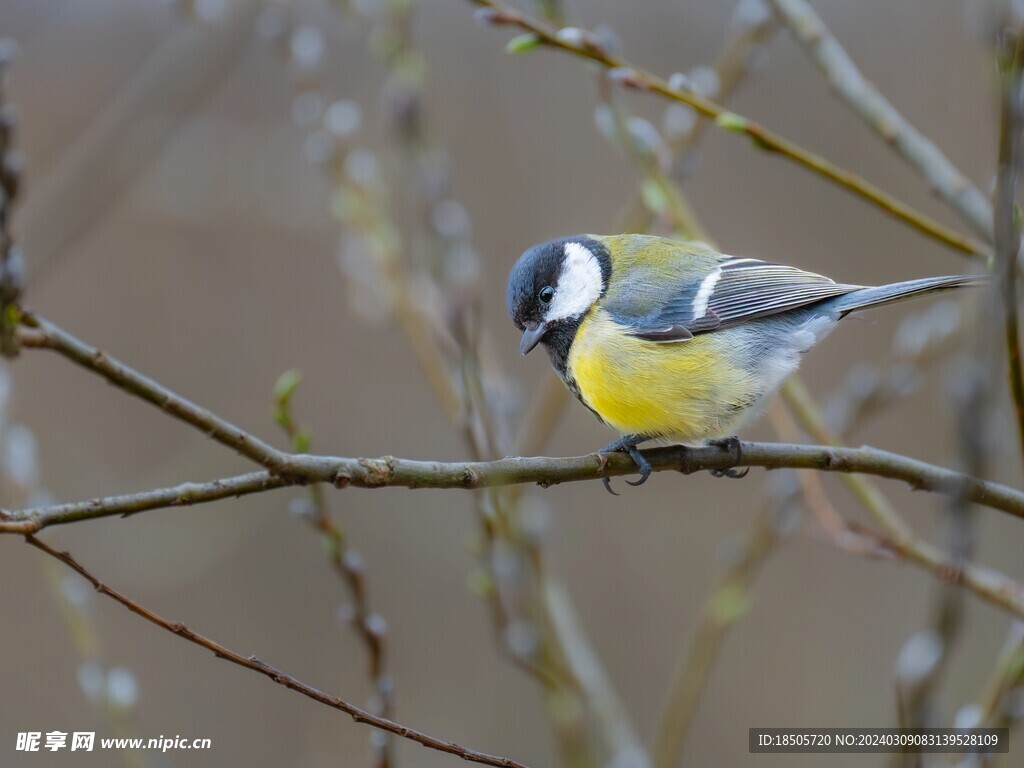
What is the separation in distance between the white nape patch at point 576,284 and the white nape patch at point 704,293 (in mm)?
248

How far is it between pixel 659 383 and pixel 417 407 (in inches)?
114

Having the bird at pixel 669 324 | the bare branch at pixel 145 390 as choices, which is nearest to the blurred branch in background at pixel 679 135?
the bird at pixel 669 324

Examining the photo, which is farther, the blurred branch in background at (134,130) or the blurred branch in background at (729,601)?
the blurred branch in background at (134,130)

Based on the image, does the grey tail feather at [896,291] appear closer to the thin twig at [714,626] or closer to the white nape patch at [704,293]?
the white nape patch at [704,293]

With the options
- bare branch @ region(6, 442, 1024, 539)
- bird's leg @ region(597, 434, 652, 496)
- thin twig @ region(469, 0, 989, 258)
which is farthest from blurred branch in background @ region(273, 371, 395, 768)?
thin twig @ region(469, 0, 989, 258)

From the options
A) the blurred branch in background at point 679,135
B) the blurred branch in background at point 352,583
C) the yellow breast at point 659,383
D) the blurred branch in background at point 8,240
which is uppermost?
the blurred branch in background at point 679,135

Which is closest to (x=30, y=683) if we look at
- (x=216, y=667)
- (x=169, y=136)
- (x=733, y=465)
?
(x=216, y=667)

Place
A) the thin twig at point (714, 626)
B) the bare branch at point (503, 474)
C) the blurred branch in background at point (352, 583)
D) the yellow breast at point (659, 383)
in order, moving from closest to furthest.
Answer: the bare branch at point (503, 474) < the blurred branch in background at point (352, 583) < the thin twig at point (714, 626) < the yellow breast at point (659, 383)

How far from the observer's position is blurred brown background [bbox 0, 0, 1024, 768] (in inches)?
166

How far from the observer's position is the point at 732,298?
2.56 meters

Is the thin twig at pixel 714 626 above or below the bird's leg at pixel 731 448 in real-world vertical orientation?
below

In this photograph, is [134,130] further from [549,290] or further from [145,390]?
[145,390]

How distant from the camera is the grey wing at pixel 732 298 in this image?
8.16 ft

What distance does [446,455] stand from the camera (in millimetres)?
4887
